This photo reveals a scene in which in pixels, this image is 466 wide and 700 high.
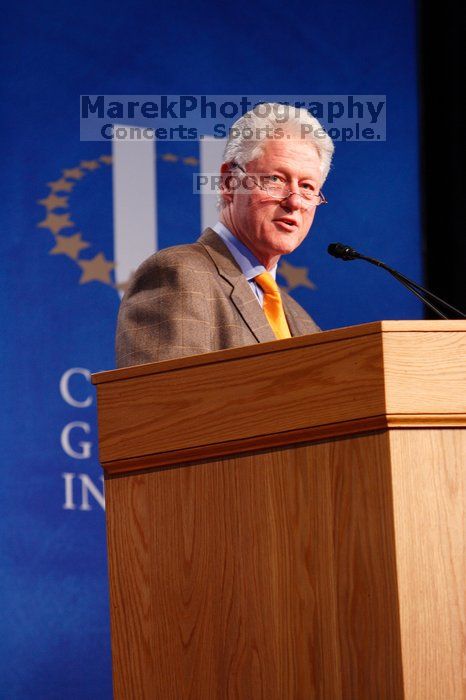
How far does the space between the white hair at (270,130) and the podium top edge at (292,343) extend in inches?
33.7

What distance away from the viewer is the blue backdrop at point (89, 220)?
119 inches

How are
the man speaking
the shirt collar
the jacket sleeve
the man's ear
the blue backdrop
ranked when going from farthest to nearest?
the blue backdrop
the man's ear
the shirt collar
the man speaking
the jacket sleeve

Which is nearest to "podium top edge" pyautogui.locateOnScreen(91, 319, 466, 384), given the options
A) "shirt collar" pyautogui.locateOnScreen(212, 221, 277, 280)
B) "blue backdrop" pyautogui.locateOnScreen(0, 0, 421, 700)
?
"shirt collar" pyautogui.locateOnScreen(212, 221, 277, 280)

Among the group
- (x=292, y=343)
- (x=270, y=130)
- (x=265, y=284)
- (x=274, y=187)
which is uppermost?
(x=270, y=130)

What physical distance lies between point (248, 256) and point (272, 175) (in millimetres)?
178

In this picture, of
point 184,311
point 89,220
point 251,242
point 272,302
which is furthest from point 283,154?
point 89,220

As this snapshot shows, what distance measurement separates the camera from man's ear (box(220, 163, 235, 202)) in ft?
8.47

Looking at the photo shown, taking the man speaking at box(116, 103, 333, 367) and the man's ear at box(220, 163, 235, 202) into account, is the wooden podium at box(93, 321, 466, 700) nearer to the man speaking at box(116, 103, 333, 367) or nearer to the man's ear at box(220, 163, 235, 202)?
the man speaking at box(116, 103, 333, 367)

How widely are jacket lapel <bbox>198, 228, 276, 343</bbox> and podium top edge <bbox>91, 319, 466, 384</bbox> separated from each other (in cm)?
41

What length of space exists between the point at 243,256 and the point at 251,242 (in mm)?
40

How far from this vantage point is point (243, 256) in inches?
98.3

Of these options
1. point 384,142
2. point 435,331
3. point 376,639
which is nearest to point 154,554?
point 376,639

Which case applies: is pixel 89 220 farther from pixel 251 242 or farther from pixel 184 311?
pixel 184 311

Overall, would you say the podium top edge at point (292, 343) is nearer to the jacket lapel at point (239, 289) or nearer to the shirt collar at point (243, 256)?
the jacket lapel at point (239, 289)
